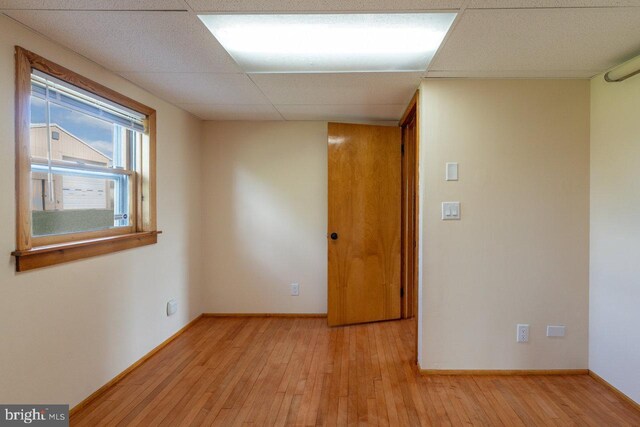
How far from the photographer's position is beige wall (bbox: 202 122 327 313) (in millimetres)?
3742

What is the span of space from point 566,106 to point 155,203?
317cm

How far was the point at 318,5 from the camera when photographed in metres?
1.55

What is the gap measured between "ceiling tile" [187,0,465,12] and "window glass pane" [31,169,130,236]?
4.14ft

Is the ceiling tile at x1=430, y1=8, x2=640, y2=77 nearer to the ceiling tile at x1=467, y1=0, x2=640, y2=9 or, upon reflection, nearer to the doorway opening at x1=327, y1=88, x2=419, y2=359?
the ceiling tile at x1=467, y1=0, x2=640, y2=9

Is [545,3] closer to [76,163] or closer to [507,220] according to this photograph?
[507,220]

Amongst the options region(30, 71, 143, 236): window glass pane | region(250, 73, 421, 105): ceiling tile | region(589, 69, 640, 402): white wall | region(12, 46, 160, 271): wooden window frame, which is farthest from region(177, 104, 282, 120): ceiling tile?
region(589, 69, 640, 402): white wall

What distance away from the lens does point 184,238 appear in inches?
133

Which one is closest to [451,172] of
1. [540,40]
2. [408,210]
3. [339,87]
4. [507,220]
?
[507,220]

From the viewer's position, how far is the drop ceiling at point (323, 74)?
154cm

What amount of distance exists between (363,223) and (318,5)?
228cm

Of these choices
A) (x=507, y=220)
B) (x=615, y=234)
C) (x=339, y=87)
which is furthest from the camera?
(x=339, y=87)

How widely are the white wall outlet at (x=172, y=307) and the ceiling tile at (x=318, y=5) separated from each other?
243 cm

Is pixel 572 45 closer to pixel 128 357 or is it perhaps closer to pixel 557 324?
pixel 557 324

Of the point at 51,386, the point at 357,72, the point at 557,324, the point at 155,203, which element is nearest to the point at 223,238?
the point at 155,203
